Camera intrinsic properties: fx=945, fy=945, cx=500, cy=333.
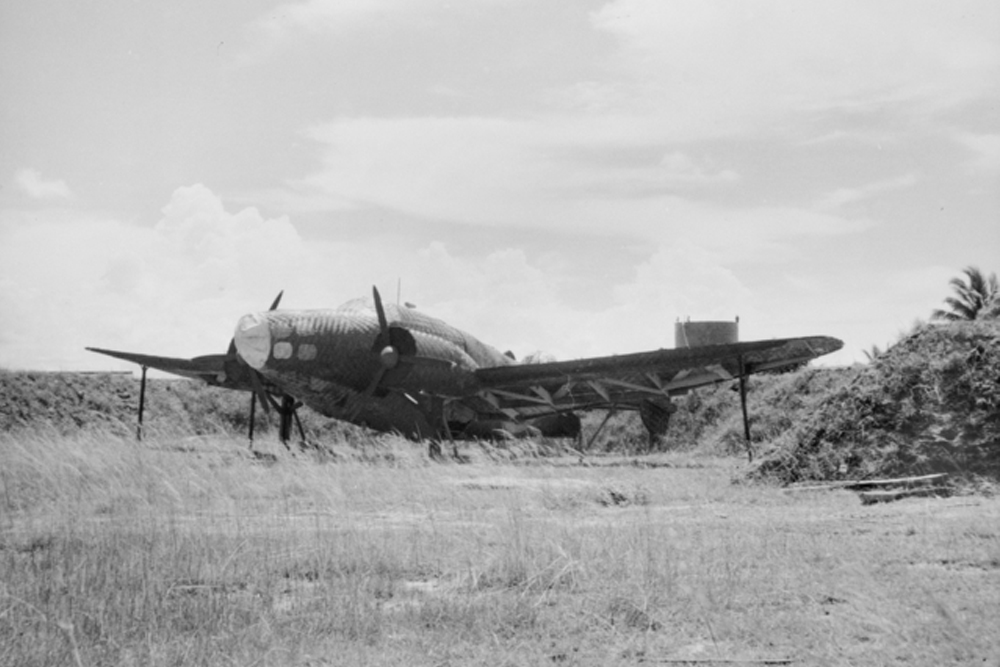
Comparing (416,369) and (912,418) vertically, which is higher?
(416,369)

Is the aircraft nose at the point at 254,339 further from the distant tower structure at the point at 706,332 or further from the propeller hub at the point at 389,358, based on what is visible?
the distant tower structure at the point at 706,332

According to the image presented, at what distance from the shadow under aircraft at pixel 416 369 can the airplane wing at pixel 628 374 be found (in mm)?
27

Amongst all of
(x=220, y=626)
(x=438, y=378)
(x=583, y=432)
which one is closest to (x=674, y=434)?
(x=583, y=432)

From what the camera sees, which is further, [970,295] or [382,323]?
[970,295]

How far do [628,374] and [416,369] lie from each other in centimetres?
475

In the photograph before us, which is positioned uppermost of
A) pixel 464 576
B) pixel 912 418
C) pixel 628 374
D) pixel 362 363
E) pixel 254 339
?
pixel 254 339

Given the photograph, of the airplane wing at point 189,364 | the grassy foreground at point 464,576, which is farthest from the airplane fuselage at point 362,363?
the grassy foreground at point 464,576

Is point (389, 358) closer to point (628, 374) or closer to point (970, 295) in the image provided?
point (628, 374)

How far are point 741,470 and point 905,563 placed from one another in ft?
25.6

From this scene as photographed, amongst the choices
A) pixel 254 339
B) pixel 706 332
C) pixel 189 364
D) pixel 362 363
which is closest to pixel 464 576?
pixel 254 339

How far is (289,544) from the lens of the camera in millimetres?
8156

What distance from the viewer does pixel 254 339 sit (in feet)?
63.8

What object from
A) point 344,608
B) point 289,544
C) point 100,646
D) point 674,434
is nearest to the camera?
point 100,646

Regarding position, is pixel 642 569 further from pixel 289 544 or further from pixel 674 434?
pixel 674 434
